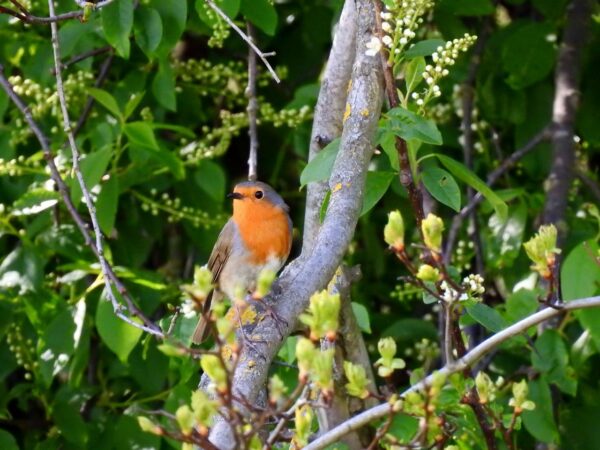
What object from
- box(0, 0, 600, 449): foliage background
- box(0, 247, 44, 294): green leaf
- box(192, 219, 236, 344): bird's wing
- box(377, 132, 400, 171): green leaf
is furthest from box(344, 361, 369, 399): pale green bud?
box(0, 247, 44, 294): green leaf

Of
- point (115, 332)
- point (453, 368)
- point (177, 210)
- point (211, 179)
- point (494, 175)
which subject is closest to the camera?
point (453, 368)

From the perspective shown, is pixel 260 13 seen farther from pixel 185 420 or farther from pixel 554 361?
pixel 185 420

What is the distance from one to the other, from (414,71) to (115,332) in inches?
81.1

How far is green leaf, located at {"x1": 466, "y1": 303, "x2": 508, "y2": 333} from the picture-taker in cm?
412

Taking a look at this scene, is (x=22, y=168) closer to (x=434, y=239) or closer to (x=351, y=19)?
(x=351, y=19)

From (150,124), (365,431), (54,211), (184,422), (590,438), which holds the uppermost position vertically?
(184,422)

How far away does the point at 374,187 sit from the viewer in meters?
4.54

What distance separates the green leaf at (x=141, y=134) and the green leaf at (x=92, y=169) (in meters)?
0.13

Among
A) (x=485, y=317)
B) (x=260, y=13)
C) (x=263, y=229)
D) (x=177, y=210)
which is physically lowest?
(x=177, y=210)

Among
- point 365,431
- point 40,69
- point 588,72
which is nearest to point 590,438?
point 365,431

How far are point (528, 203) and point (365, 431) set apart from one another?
6.07 feet

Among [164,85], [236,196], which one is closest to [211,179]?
[236,196]

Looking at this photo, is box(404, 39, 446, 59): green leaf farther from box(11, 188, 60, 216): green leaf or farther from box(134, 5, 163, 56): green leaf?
box(11, 188, 60, 216): green leaf

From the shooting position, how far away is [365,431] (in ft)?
18.2
